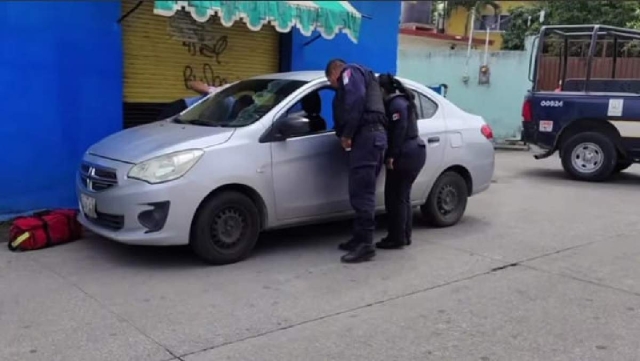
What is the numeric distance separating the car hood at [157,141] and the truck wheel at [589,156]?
695 centimetres

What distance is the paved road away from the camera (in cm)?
383

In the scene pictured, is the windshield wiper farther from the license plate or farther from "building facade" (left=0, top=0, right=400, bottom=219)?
"building facade" (left=0, top=0, right=400, bottom=219)

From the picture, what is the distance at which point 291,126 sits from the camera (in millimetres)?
5586

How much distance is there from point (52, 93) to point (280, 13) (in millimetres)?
2501

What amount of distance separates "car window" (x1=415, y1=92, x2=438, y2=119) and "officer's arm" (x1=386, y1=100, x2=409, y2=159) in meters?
0.88

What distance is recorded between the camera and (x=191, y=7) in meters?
6.45

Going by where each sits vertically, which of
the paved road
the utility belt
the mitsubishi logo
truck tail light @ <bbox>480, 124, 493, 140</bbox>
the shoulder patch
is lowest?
the paved road

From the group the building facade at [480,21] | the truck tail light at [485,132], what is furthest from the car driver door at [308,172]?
the building facade at [480,21]

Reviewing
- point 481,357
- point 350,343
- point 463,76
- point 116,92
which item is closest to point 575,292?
point 481,357

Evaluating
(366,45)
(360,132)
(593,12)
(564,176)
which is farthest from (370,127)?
(593,12)

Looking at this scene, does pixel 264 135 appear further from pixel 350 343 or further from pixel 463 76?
pixel 463 76

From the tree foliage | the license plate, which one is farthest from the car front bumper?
the tree foliage

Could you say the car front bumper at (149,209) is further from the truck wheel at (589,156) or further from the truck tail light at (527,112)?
the truck wheel at (589,156)

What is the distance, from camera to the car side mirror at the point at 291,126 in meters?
5.54
